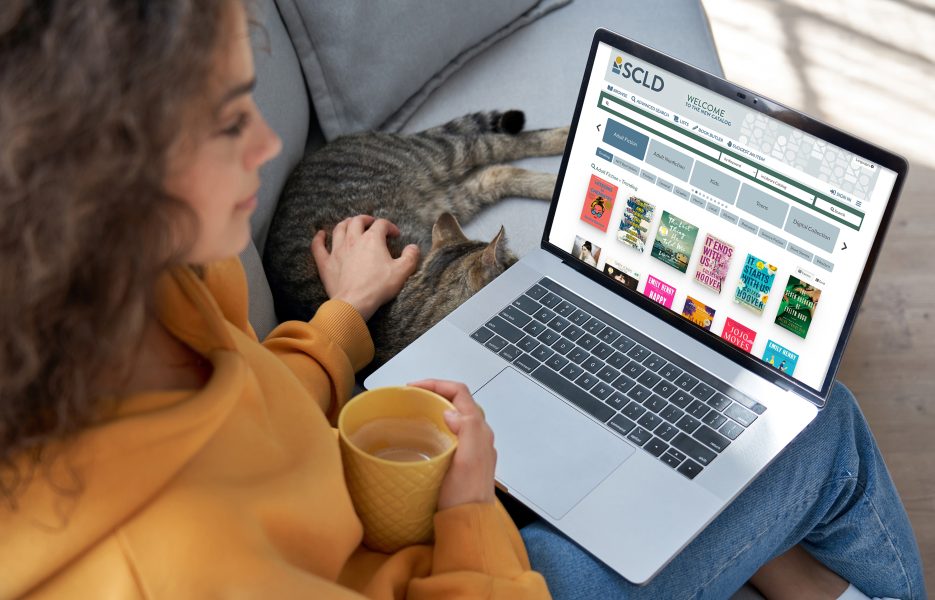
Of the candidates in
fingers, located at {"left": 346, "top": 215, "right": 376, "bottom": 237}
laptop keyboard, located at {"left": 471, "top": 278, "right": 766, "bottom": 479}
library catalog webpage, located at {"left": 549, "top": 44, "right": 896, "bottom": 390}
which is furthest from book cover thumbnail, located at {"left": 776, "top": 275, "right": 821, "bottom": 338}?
fingers, located at {"left": 346, "top": 215, "right": 376, "bottom": 237}

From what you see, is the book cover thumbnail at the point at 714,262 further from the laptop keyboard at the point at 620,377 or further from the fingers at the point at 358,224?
the fingers at the point at 358,224

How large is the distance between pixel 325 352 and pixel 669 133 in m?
0.50

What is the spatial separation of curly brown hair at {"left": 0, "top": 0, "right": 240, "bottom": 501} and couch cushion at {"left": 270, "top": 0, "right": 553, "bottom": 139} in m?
1.08

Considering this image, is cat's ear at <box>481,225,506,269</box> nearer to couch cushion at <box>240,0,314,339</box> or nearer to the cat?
the cat

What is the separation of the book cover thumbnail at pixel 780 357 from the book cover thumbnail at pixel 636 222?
0.66ft

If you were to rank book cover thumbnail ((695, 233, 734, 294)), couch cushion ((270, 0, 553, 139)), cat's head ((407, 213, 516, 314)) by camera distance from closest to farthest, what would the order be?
book cover thumbnail ((695, 233, 734, 294)) → cat's head ((407, 213, 516, 314)) → couch cushion ((270, 0, 553, 139))

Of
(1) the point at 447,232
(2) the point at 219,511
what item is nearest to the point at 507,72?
(1) the point at 447,232

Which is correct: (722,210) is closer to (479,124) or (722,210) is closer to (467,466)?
(467,466)

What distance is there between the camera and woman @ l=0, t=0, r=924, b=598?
1.69 feet

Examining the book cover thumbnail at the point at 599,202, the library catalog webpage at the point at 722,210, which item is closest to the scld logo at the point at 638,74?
the library catalog webpage at the point at 722,210

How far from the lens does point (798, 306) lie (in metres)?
1.07

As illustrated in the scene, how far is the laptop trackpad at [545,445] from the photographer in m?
1.05

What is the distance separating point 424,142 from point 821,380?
0.89 meters

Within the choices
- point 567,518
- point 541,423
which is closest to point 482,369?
point 541,423
